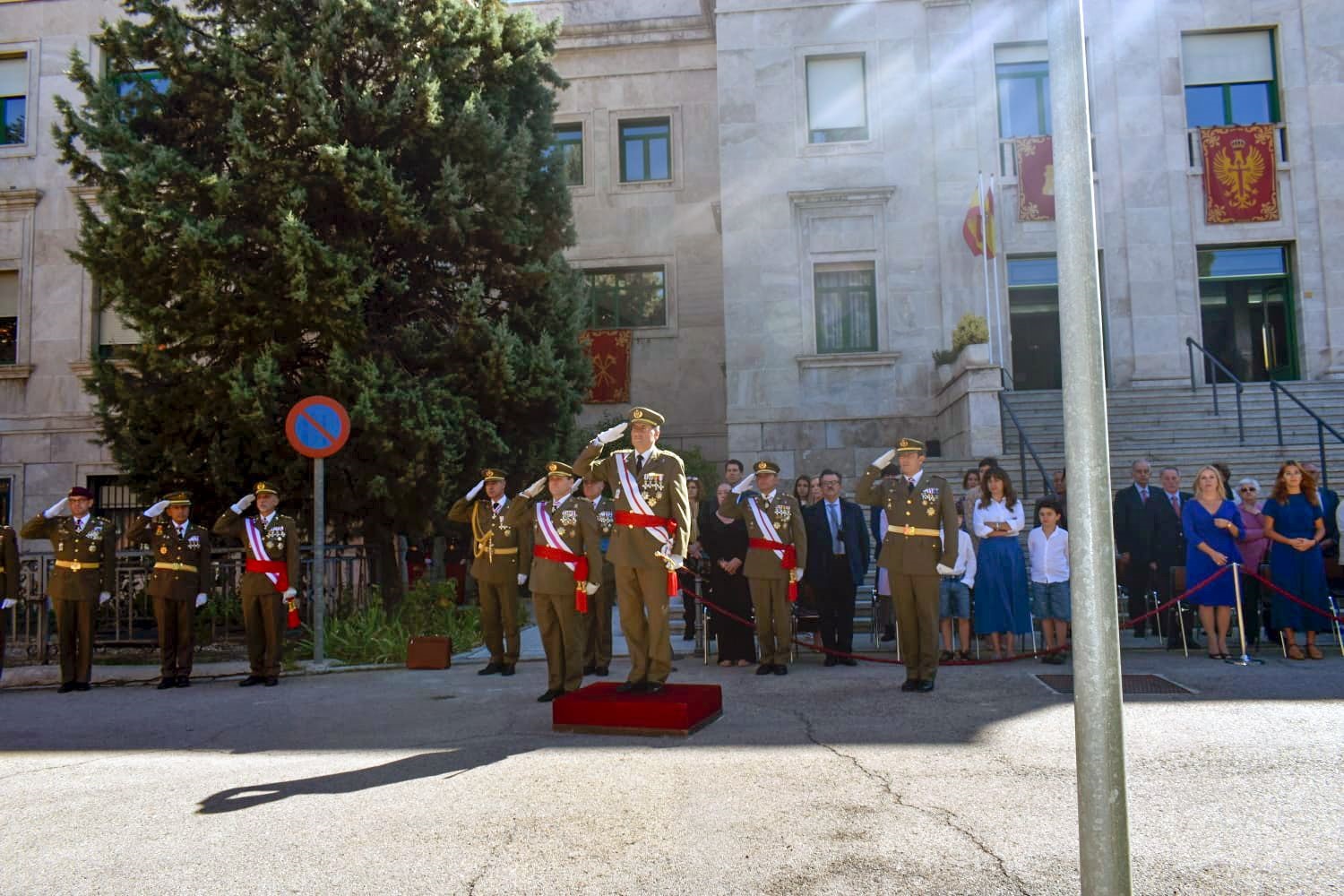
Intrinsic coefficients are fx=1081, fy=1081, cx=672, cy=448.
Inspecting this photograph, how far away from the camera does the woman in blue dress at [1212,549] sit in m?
10.1

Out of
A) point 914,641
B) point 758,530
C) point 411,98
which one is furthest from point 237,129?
point 914,641

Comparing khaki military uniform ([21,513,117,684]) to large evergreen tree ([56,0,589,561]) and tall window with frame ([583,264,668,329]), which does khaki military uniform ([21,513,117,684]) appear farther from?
tall window with frame ([583,264,668,329])

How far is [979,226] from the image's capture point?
1914 centimetres

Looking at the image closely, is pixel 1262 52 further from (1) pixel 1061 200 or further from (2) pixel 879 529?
(1) pixel 1061 200

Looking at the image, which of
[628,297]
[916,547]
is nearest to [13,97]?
[628,297]

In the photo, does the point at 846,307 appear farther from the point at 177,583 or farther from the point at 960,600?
the point at 177,583

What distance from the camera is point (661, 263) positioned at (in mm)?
23344

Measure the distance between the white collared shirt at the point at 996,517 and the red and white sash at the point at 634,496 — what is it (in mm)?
3956

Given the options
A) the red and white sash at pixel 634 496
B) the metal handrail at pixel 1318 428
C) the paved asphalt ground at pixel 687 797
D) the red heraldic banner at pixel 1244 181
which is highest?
the red heraldic banner at pixel 1244 181

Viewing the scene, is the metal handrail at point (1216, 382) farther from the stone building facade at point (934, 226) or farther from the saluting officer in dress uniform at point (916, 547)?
the saluting officer in dress uniform at point (916, 547)

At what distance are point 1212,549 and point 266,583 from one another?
30.2 feet

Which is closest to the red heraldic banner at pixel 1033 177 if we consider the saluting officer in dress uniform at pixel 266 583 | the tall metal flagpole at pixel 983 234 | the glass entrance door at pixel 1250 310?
the tall metal flagpole at pixel 983 234

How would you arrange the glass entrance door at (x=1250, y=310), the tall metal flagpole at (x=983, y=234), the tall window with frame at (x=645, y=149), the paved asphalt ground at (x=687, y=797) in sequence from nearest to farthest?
the paved asphalt ground at (x=687, y=797), the tall metal flagpole at (x=983, y=234), the glass entrance door at (x=1250, y=310), the tall window with frame at (x=645, y=149)

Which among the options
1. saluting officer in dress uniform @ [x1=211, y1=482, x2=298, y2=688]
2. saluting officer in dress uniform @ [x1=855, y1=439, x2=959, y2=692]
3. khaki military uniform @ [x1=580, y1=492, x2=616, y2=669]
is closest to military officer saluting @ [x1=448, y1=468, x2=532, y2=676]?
khaki military uniform @ [x1=580, y1=492, x2=616, y2=669]
